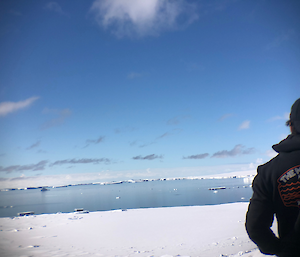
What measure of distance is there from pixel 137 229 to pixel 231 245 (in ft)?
22.3

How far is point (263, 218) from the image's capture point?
6.06ft

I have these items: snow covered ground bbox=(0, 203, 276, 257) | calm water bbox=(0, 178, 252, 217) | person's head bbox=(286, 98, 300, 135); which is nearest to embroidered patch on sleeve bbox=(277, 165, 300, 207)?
person's head bbox=(286, 98, 300, 135)

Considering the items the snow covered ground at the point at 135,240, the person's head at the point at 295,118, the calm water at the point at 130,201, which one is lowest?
the calm water at the point at 130,201

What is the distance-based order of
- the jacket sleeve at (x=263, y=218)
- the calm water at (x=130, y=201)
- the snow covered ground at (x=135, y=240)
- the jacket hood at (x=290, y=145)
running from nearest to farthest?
the jacket hood at (x=290, y=145) → the jacket sleeve at (x=263, y=218) → the snow covered ground at (x=135, y=240) → the calm water at (x=130, y=201)

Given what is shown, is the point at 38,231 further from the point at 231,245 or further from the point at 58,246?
the point at 231,245

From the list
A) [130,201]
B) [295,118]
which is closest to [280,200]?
[295,118]

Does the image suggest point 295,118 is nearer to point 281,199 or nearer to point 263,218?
point 281,199

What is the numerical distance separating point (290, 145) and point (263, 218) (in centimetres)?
65

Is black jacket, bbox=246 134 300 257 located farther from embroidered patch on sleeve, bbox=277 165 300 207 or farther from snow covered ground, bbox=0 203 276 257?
snow covered ground, bbox=0 203 276 257

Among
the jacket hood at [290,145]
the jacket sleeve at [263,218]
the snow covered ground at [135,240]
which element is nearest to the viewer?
the jacket hood at [290,145]

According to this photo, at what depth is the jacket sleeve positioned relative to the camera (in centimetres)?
183

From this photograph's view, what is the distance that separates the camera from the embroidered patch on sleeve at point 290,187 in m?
1.73

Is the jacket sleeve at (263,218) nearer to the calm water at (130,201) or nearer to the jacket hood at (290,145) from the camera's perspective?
the jacket hood at (290,145)

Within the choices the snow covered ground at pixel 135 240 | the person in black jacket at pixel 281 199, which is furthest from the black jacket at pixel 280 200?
the snow covered ground at pixel 135 240
